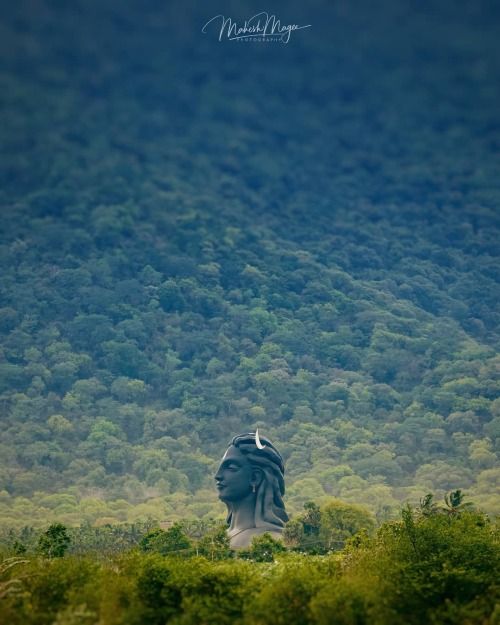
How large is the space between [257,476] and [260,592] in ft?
88.7

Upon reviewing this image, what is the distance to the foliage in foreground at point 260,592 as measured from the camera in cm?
3031

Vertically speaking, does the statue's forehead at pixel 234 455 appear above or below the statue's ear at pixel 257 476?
above

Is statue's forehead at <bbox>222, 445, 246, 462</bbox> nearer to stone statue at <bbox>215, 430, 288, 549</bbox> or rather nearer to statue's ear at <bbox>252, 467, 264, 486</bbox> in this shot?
stone statue at <bbox>215, 430, 288, 549</bbox>

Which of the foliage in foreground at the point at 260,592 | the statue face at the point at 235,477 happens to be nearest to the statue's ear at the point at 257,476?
the statue face at the point at 235,477

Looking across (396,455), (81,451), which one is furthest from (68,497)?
(396,455)

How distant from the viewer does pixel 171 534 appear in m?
53.6

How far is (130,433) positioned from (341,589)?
13300 cm

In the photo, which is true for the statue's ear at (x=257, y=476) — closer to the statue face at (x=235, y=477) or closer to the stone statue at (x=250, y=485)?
the stone statue at (x=250, y=485)

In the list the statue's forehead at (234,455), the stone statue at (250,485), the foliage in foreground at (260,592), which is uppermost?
the statue's forehead at (234,455)

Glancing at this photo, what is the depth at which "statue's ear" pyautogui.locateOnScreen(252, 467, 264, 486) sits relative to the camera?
5901cm

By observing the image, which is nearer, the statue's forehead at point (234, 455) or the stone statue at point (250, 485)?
the stone statue at point (250, 485)

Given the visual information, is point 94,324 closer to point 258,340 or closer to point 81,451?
point 258,340

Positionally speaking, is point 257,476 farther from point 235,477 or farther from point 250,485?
point 235,477

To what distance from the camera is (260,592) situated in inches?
1264
